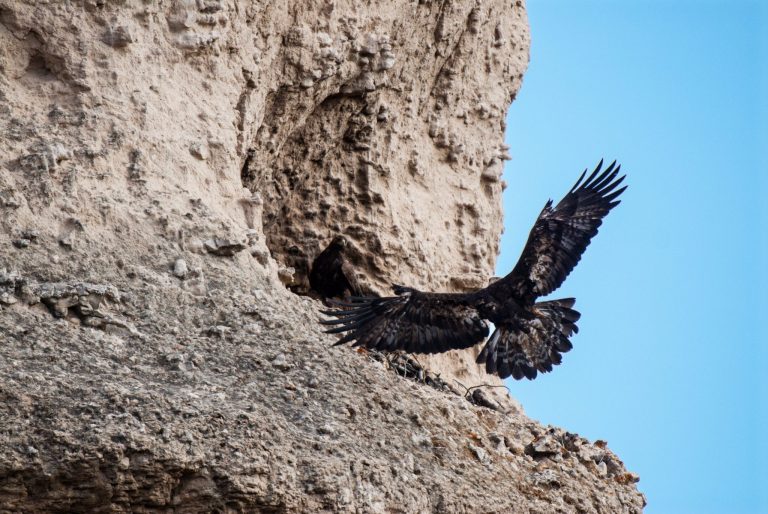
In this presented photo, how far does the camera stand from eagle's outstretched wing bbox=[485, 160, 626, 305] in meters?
11.8

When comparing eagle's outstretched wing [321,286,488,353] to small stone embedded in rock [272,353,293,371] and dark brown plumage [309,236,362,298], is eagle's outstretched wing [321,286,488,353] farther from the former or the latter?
dark brown plumage [309,236,362,298]

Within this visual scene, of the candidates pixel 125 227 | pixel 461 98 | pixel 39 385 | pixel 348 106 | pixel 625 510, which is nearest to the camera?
pixel 39 385

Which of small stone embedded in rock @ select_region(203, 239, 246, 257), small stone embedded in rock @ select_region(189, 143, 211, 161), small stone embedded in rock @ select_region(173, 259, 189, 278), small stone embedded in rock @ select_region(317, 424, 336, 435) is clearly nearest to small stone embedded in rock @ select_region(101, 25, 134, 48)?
small stone embedded in rock @ select_region(189, 143, 211, 161)

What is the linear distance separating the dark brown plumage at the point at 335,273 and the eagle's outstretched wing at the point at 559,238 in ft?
5.30

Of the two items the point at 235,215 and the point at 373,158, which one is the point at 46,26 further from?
the point at 373,158

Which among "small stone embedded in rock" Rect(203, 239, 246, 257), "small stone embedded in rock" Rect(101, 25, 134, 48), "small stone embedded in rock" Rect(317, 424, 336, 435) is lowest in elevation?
"small stone embedded in rock" Rect(317, 424, 336, 435)

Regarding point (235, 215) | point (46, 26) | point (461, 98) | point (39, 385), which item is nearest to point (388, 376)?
point (235, 215)

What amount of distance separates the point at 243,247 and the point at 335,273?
7.42ft

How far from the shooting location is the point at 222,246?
35.2ft

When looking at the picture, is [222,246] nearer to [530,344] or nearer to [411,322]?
[411,322]

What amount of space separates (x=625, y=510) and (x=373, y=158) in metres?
4.21

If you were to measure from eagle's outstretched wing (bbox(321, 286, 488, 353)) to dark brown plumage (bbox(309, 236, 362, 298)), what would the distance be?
4.10 ft

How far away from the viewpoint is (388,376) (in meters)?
10.6

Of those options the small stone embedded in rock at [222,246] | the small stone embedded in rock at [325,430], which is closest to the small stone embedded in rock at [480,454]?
the small stone embedded in rock at [325,430]
